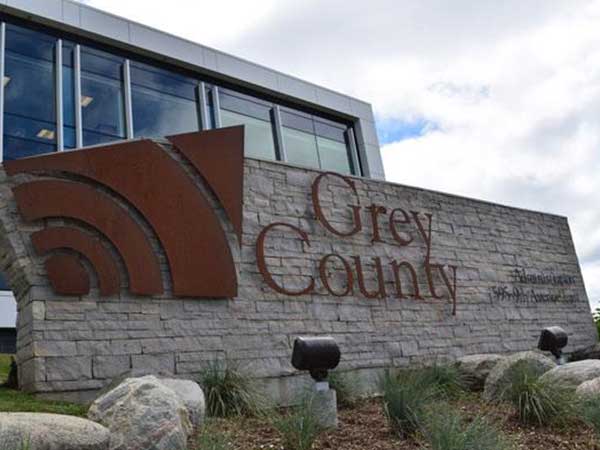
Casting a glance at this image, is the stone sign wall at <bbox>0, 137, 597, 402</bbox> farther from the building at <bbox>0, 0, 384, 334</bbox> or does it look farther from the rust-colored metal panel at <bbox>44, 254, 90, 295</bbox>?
the building at <bbox>0, 0, 384, 334</bbox>

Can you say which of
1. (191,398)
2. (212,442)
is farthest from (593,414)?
(191,398)

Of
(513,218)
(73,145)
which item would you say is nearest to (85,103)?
(73,145)

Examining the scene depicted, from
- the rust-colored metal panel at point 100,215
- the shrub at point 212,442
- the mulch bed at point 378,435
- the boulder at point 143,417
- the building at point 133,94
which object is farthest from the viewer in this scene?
the building at point 133,94

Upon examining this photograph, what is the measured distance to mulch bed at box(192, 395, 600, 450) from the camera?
5.04 metres

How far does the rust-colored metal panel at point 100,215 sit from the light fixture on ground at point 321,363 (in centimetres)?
235

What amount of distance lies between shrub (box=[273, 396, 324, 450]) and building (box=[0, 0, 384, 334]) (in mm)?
10288

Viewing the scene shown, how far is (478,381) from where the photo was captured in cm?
812

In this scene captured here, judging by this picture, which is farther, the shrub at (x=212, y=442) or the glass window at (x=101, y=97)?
the glass window at (x=101, y=97)

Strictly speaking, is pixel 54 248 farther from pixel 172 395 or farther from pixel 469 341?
pixel 469 341

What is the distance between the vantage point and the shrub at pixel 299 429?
471 centimetres

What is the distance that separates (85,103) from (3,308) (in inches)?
236

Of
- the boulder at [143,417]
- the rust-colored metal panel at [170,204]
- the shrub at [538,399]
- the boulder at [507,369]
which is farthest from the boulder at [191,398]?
the boulder at [507,369]

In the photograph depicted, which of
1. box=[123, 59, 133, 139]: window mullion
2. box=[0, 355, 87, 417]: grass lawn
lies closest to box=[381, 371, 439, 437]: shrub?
box=[0, 355, 87, 417]: grass lawn

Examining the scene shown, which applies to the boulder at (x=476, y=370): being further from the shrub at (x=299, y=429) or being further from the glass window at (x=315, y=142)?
the glass window at (x=315, y=142)
